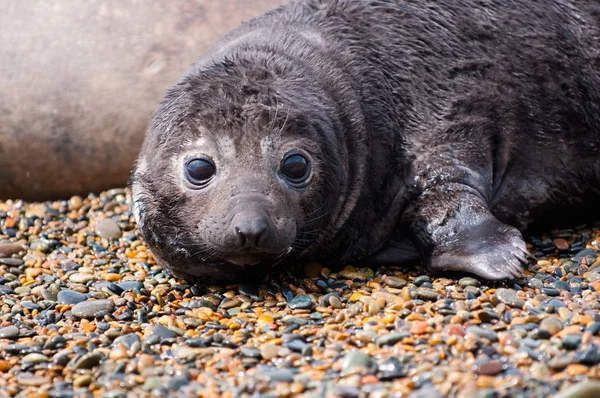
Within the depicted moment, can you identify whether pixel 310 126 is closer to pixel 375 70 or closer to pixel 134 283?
pixel 375 70

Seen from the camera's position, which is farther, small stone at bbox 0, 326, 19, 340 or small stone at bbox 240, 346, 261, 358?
small stone at bbox 0, 326, 19, 340

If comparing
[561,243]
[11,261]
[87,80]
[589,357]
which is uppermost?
[87,80]

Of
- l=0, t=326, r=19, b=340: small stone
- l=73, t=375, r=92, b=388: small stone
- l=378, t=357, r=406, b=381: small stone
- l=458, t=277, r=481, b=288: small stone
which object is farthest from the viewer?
l=458, t=277, r=481, b=288: small stone

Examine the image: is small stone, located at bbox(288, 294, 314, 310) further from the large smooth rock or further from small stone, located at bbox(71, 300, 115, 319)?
the large smooth rock

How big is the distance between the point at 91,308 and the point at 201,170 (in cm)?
97

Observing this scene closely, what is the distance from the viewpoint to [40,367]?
4609 millimetres

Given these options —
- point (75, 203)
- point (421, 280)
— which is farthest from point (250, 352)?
point (75, 203)

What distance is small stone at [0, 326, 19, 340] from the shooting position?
5.06 metres

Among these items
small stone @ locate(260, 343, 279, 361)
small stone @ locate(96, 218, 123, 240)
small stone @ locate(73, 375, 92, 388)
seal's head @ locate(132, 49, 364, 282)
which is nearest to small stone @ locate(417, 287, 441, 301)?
seal's head @ locate(132, 49, 364, 282)

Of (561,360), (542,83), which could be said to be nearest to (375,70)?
(542,83)

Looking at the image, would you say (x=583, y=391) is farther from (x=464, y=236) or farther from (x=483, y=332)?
(x=464, y=236)

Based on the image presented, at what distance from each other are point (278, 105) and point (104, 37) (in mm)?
2815

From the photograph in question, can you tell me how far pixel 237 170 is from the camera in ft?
17.4

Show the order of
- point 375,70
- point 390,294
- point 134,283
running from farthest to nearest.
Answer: point 375,70 → point 134,283 → point 390,294
